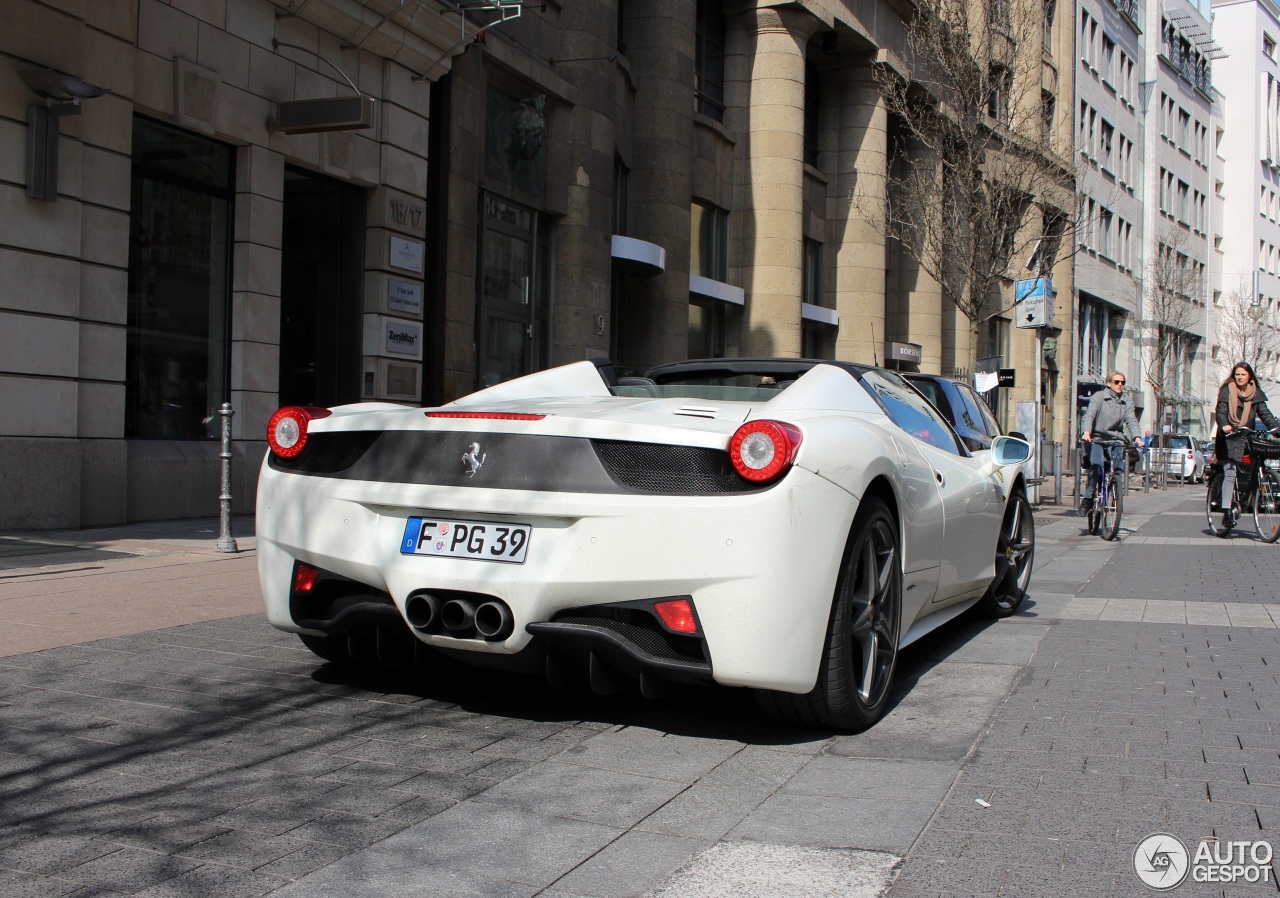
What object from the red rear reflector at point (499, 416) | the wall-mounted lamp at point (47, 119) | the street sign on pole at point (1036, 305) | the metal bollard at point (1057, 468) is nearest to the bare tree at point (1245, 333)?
the metal bollard at point (1057, 468)

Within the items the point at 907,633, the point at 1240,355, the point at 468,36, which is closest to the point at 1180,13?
the point at 1240,355

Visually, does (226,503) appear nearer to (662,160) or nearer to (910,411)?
(910,411)

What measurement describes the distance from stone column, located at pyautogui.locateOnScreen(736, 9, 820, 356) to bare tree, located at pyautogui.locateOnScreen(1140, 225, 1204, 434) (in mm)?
24634

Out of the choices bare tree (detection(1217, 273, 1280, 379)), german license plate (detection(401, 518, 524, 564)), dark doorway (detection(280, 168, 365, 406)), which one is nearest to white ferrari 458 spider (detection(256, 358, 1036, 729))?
german license plate (detection(401, 518, 524, 564))

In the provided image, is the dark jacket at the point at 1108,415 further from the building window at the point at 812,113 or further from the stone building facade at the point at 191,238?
the building window at the point at 812,113

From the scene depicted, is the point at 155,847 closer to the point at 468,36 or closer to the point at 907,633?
the point at 907,633

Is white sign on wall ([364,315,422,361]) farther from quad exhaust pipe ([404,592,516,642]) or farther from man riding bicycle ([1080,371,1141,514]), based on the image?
quad exhaust pipe ([404,592,516,642])

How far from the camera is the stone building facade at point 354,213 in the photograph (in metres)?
10.4

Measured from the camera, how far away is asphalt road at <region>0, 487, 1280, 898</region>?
273 cm

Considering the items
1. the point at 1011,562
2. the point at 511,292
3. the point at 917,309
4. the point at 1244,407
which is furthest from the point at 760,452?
the point at 917,309

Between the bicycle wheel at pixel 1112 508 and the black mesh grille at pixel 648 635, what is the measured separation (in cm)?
1077

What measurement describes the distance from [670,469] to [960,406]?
4350 mm

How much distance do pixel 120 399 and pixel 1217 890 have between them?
10.3 meters

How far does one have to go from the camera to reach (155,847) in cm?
281
